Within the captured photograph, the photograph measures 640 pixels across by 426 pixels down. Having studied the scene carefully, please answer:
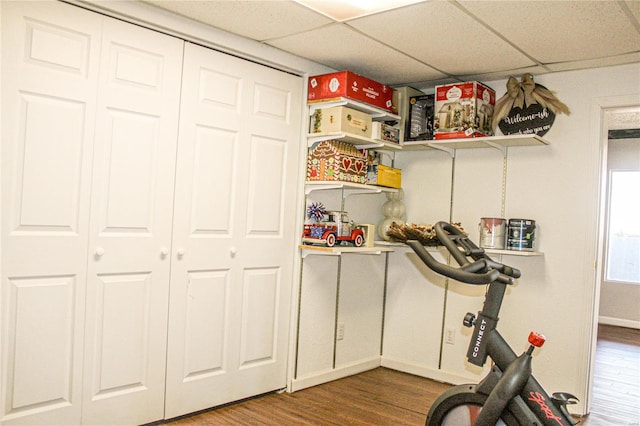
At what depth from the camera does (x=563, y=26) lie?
111 inches

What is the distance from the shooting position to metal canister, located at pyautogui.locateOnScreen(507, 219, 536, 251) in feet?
11.9

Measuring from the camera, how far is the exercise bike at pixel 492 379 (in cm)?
234

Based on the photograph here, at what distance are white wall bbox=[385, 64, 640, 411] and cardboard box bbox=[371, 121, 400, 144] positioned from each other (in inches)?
23.2

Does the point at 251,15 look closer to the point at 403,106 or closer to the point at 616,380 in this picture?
the point at 403,106

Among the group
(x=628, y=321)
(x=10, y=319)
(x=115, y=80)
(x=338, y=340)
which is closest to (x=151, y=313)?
(x=10, y=319)

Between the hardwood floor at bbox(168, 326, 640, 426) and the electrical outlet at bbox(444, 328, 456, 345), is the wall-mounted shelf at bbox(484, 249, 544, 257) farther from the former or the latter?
the hardwood floor at bbox(168, 326, 640, 426)

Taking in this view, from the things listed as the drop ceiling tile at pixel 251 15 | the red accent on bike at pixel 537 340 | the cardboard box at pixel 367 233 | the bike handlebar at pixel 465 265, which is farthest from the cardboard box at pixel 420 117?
the red accent on bike at pixel 537 340

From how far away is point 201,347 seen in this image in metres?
3.21

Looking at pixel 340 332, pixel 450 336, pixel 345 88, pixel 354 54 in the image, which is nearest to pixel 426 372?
pixel 450 336

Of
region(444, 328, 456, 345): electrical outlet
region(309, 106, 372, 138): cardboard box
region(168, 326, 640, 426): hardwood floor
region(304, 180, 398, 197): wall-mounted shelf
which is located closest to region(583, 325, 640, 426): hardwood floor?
region(168, 326, 640, 426): hardwood floor

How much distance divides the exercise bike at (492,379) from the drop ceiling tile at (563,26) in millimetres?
1118

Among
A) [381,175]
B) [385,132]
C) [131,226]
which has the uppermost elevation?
[385,132]

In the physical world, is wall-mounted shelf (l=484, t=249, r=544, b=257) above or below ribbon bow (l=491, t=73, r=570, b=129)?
below

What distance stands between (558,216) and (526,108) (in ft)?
2.57
